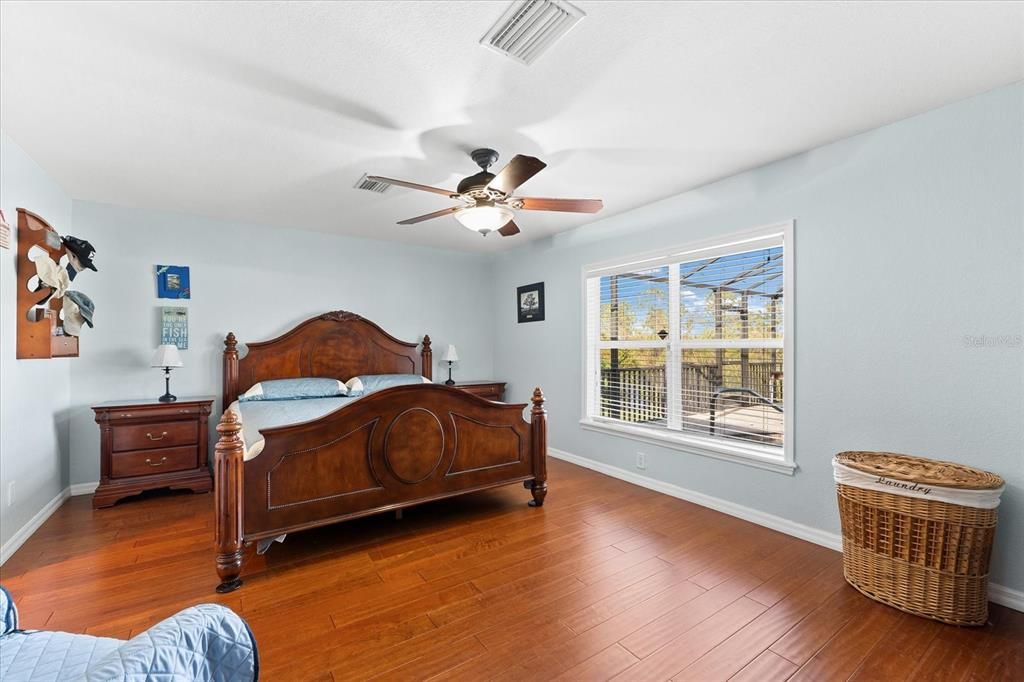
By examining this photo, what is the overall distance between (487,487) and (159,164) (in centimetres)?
299

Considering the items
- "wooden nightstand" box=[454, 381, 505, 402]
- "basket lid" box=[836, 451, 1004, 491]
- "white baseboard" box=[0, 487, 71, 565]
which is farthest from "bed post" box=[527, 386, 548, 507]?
"white baseboard" box=[0, 487, 71, 565]

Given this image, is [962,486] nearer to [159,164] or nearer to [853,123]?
[853,123]

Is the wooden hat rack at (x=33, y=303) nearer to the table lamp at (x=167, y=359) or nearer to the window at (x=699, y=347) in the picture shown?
the table lamp at (x=167, y=359)

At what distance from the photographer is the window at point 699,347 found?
299 cm

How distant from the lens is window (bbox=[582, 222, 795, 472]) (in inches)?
118

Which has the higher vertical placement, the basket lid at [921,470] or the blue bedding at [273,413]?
the blue bedding at [273,413]

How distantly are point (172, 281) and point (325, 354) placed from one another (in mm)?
1394

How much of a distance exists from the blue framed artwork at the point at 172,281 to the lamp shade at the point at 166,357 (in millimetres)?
542

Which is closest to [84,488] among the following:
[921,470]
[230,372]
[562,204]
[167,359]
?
[167,359]

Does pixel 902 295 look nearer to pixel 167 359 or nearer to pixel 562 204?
pixel 562 204

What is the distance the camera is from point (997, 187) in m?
2.07

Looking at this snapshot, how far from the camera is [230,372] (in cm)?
404

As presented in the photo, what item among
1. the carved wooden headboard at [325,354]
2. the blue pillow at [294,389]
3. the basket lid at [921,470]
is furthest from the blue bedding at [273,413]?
the basket lid at [921,470]

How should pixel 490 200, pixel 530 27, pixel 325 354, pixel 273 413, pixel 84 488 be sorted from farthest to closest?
pixel 325 354 < pixel 84 488 < pixel 273 413 < pixel 490 200 < pixel 530 27
